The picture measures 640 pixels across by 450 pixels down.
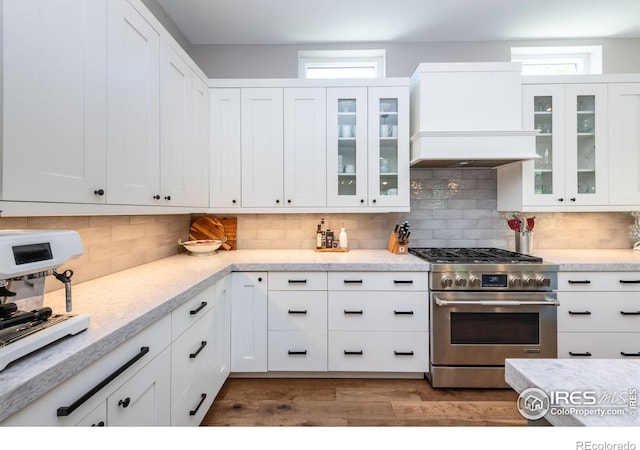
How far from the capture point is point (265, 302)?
2.36m

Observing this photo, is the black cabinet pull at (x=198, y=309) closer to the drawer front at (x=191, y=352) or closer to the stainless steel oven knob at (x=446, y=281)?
the drawer front at (x=191, y=352)

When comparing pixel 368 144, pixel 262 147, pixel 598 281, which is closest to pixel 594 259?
pixel 598 281

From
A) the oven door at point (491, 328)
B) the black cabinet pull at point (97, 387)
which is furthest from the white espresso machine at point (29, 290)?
the oven door at point (491, 328)

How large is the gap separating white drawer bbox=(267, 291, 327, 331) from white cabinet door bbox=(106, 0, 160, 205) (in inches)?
44.4

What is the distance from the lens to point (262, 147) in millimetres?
2715

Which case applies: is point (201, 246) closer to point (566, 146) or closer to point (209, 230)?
point (209, 230)

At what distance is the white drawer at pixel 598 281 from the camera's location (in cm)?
227

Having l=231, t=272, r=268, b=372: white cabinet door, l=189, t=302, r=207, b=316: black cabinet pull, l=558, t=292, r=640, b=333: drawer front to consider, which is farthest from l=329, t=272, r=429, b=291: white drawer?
l=558, t=292, r=640, b=333: drawer front

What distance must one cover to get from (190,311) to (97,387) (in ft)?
2.23

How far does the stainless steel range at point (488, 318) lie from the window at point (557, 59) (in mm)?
2016

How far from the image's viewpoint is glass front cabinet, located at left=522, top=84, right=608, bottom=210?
261 cm

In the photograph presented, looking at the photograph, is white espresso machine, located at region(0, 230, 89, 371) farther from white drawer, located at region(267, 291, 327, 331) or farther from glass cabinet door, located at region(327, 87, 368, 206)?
glass cabinet door, located at region(327, 87, 368, 206)

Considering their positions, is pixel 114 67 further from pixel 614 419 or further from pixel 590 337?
pixel 590 337

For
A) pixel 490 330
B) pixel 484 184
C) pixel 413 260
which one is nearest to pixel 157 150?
pixel 413 260
